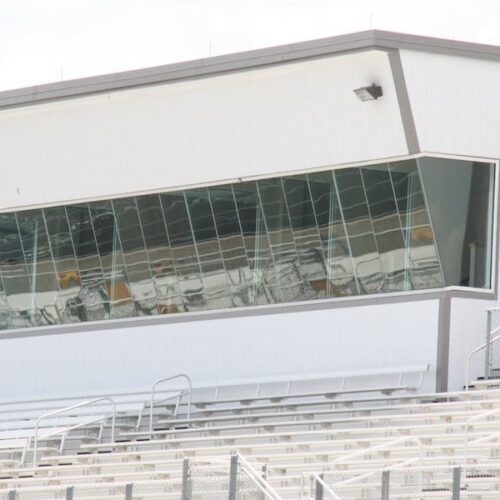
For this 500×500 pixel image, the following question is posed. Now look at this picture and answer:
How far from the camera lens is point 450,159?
83.6 ft

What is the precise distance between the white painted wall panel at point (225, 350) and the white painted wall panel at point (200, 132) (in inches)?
95.4

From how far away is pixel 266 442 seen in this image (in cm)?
2475

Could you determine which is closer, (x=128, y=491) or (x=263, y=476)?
(x=128, y=491)

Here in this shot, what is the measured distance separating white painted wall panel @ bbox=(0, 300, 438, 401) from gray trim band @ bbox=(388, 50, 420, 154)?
7.86ft

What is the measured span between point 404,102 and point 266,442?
5.35 meters

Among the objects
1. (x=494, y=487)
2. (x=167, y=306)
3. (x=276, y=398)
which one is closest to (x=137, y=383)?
(x=167, y=306)

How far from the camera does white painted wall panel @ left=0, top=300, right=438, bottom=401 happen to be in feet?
84.5

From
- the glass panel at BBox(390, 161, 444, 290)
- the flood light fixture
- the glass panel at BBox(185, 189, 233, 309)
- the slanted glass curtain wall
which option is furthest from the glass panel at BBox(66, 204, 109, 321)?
the flood light fixture

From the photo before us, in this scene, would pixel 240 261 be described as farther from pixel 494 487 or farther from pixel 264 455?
pixel 494 487

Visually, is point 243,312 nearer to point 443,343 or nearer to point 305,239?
point 305,239

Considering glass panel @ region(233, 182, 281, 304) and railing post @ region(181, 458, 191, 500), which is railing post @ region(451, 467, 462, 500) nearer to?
railing post @ region(181, 458, 191, 500)

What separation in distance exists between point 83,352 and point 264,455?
8.49 metres

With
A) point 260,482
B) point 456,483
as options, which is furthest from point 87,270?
point 456,483

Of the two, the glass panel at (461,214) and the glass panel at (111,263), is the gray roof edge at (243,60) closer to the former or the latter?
the glass panel at (461,214)
